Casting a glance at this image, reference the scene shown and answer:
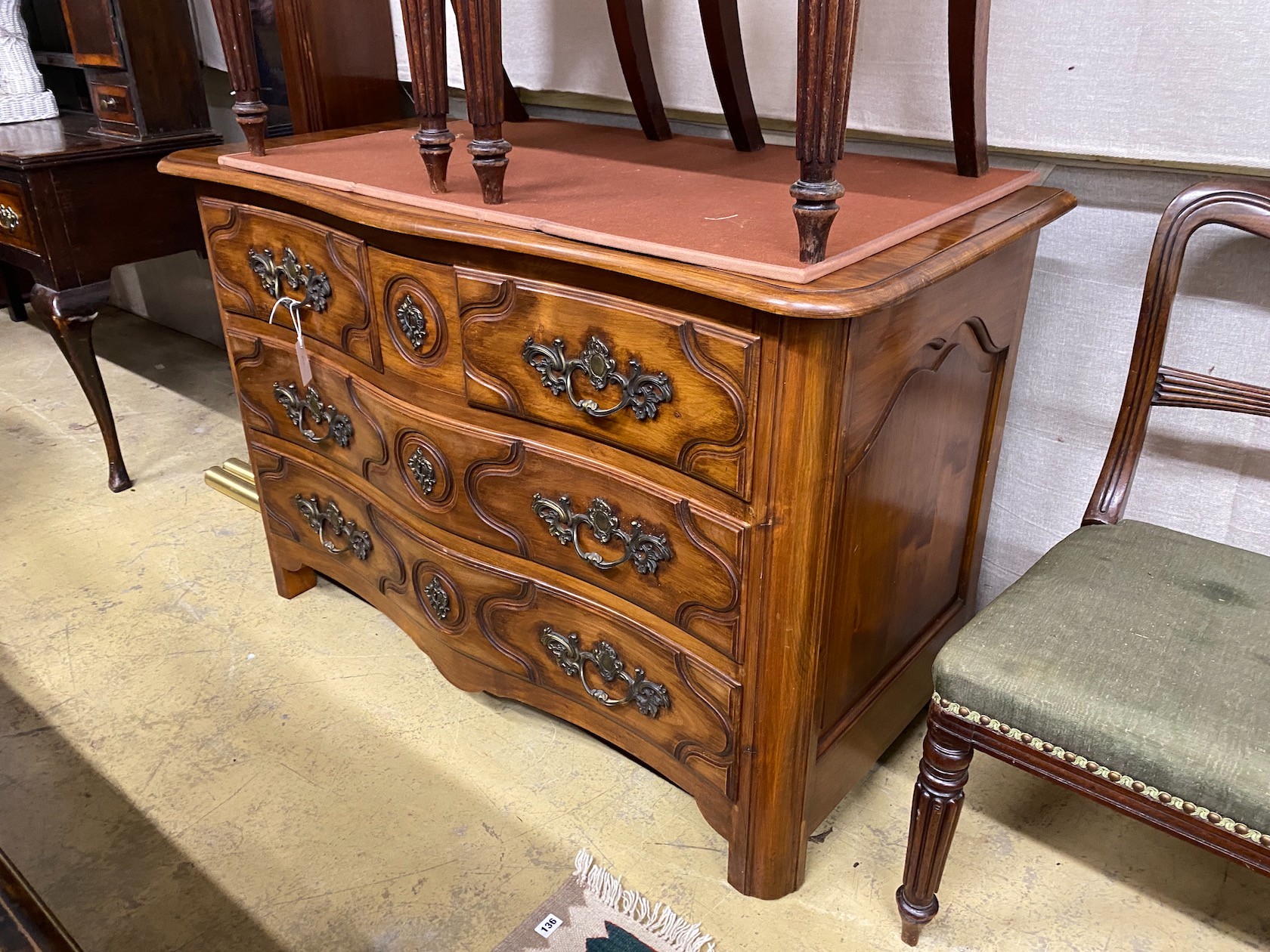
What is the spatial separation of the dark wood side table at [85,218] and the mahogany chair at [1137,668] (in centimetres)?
193

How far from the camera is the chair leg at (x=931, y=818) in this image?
1031 millimetres

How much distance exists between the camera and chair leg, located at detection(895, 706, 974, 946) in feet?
3.38

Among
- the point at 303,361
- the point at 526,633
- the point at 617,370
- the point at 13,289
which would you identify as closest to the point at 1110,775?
the point at 617,370

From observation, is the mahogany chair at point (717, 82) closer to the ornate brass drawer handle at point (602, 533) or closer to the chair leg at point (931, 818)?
the ornate brass drawer handle at point (602, 533)

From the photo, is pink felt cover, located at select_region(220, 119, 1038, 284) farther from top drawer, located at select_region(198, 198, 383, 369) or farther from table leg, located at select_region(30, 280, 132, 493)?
table leg, located at select_region(30, 280, 132, 493)

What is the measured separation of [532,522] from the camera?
124cm

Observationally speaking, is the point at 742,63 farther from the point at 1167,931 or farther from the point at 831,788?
A: the point at 1167,931

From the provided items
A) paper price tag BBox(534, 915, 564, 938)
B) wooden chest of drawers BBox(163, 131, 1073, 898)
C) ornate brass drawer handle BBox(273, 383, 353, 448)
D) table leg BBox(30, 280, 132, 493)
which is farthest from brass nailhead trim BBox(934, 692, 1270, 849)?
table leg BBox(30, 280, 132, 493)

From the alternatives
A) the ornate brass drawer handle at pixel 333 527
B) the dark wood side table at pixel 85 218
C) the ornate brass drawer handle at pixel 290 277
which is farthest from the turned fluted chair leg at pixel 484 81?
the dark wood side table at pixel 85 218

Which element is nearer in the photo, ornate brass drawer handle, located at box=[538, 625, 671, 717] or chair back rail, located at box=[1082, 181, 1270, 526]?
chair back rail, located at box=[1082, 181, 1270, 526]

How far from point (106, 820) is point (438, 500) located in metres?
0.66

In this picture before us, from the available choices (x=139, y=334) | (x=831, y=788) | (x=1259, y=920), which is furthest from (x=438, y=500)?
(x=139, y=334)

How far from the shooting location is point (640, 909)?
1.21 meters

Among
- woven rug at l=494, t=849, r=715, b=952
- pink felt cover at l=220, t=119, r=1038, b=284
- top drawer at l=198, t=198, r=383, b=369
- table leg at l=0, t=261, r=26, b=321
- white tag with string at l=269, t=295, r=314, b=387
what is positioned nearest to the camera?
pink felt cover at l=220, t=119, r=1038, b=284
